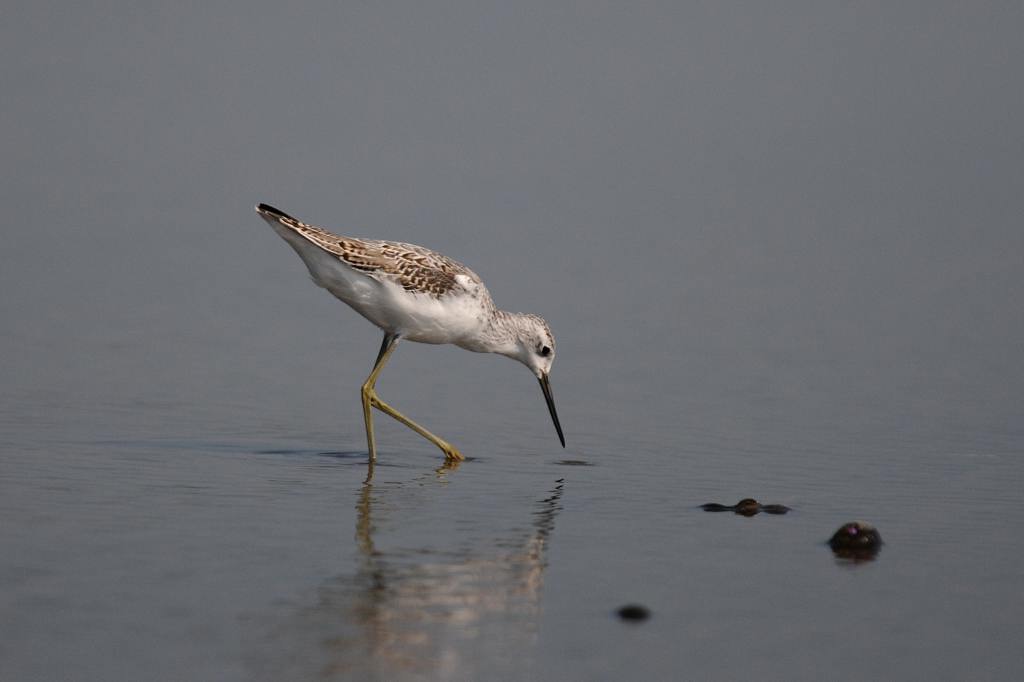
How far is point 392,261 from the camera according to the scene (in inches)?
464

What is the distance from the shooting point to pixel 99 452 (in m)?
10.4

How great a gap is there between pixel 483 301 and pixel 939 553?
15.9ft

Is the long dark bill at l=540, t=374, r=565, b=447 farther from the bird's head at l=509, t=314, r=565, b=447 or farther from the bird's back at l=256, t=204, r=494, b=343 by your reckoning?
the bird's back at l=256, t=204, r=494, b=343

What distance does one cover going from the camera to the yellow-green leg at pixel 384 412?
1112 centimetres

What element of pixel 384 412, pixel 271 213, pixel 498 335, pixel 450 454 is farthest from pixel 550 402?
pixel 271 213

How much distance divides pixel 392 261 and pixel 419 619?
5.41 m

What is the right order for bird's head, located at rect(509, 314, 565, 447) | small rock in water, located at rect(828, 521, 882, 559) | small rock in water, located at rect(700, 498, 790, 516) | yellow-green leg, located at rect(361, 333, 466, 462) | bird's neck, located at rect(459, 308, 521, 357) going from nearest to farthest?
small rock in water, located at rect(828, 521, 882, 559) → small rock in water, located at rect(700, 498, 790, 516) → yellow-green leg, located at rect(361, 333, 466, 462) → bird's neck, located at rect(459, 308, 521, 357) → bird's head, located at rect(509, 314, 565, 447)

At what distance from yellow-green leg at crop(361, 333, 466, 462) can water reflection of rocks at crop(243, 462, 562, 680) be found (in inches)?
110

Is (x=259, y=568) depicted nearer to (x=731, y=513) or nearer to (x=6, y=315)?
(x=731, y=513)

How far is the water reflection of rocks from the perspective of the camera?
606 centimetres

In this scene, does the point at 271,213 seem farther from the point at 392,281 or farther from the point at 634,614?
the point at 634,614

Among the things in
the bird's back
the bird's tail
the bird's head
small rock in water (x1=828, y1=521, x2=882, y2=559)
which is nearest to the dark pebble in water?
small rock in water (x1=828, y1=521, x2=882, y2=559)

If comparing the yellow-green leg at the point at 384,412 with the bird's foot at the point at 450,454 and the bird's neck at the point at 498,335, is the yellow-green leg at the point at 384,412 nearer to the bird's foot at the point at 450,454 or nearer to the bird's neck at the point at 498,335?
the bird's foot at the point at 450,454

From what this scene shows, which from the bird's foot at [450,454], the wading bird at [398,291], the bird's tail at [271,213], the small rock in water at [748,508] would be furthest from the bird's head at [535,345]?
the small rock in water at [748,508]
